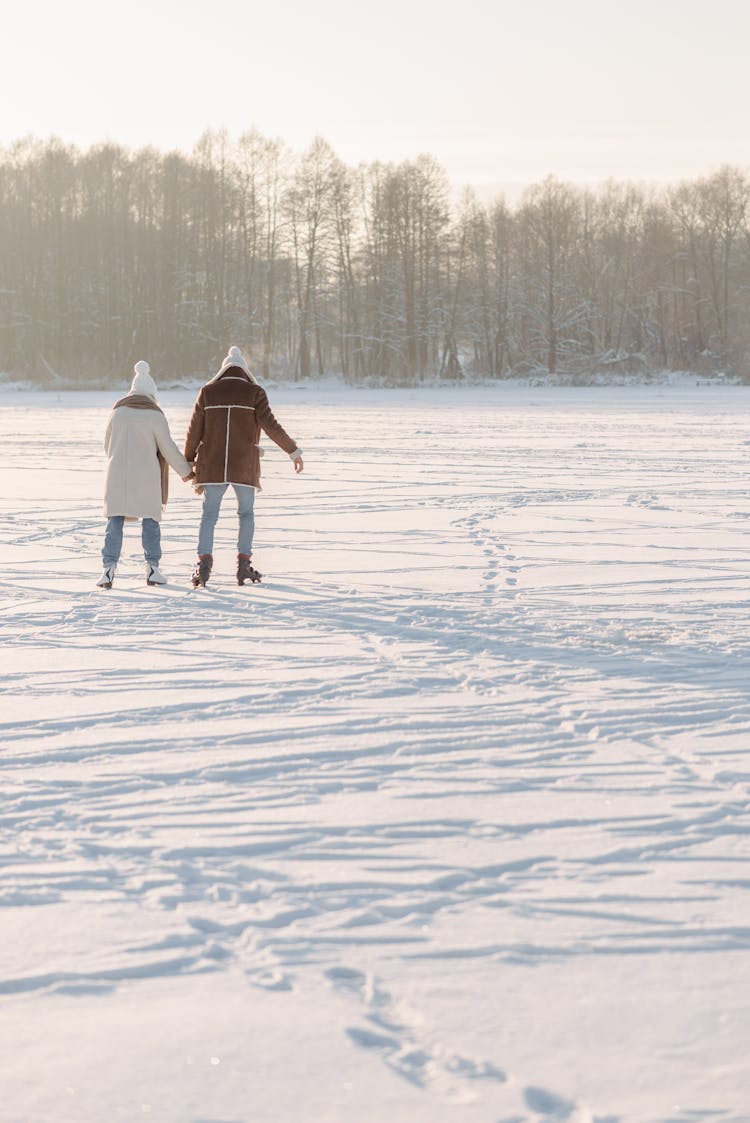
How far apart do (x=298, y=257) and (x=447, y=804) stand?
57.0 m

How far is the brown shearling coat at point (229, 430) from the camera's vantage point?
8.52 meters

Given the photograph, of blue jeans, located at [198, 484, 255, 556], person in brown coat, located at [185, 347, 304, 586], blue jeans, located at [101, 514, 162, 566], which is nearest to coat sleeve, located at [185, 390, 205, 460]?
person in brown coat, located at [185, 347, 304, 586]

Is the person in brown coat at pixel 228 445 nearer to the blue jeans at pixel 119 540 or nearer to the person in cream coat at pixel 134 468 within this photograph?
the person in cream coat at pixel 134 468

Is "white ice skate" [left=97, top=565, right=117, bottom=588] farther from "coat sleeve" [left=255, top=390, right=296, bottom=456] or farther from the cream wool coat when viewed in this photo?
"coat sleeve" [left=255, top=390, right=296, bottom=456]

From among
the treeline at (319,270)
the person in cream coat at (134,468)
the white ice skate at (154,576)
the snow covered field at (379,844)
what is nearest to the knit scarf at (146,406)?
the person in cream coat at (134,468)

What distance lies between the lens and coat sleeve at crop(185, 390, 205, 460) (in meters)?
8.60

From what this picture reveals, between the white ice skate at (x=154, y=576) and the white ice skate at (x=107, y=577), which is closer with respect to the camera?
the white ice skate at (x=107, y=577)

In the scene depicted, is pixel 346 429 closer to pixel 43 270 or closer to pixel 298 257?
pixel 298 257

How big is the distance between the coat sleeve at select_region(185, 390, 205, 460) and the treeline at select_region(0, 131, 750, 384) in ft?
157

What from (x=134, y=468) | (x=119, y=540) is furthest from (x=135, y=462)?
(x=119, y=540)

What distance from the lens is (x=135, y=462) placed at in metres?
8.56

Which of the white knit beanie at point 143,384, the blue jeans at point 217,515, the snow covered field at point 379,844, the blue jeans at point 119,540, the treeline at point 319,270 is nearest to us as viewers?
the snow covered field at point 379,844

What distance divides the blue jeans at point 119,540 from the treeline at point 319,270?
48.0 meters

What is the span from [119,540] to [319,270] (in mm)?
52323
